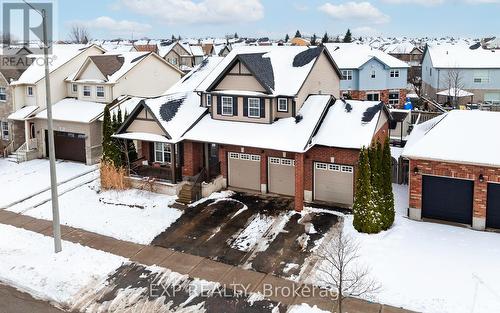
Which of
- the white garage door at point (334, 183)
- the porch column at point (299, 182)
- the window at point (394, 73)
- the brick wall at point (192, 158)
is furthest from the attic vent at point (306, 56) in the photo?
the window at point (394, 73)

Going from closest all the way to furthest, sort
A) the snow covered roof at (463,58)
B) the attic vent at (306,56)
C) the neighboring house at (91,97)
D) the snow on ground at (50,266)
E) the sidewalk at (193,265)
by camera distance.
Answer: the sidewalk at (193,265)
the snow on ground at (50,266)
the attic vent at (306,56)
the neighboring house at (91,97)
the snow covered roof at (463,58)

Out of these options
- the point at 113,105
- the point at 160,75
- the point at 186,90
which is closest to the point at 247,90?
the point at 186,90

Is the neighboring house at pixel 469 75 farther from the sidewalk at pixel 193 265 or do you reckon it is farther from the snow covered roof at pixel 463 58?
the sidewalk at pixel 193 265

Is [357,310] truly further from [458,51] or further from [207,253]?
[458,51]

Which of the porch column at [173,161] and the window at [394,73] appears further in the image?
the window at [394,73]

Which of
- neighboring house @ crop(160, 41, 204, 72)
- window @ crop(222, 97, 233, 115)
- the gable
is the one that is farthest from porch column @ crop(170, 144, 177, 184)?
neighboring house @ crop(160, 41, 204, 72)

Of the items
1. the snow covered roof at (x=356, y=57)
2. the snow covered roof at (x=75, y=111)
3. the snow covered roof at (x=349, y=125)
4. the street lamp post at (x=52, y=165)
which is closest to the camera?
the street lamp post at (x=52, y=165)

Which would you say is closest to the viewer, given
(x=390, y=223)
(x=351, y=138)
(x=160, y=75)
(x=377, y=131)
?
(x=390, y=223)
